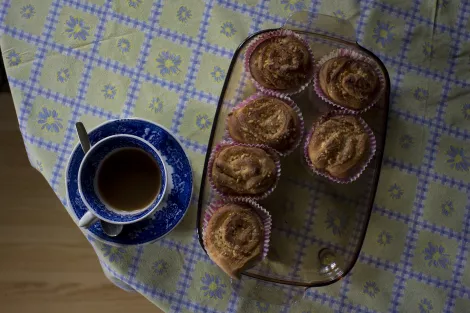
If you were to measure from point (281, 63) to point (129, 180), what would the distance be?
470 millimetres

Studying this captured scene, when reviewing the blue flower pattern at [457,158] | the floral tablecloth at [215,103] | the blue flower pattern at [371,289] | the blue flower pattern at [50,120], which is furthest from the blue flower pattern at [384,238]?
the blue flower pattern at [50,120]

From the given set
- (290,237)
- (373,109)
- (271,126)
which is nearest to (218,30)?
(271,126)

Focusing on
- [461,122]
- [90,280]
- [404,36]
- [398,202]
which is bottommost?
[90,280]

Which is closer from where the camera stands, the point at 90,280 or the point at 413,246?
the point at 413,246

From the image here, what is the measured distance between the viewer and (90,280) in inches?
66.6

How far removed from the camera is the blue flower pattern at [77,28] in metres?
1.24

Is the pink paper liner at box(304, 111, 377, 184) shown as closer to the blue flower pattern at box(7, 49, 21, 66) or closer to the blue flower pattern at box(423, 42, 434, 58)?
the blue flower pattern at box(423, 42, 434, 58)

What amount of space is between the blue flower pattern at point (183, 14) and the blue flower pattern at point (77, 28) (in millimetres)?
236

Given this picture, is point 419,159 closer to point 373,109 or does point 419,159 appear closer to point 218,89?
point 373,109

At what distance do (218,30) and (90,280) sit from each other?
0.99 m

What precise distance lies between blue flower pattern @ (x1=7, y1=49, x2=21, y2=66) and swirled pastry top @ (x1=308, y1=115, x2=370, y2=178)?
2.52 feet

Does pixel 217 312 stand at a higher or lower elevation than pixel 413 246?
lower

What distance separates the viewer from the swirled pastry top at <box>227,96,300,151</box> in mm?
1180

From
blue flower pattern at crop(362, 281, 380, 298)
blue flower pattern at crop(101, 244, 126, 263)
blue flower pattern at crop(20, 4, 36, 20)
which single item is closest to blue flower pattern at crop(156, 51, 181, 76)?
blue flower pattern at crop(20, 4, 36, 20)
